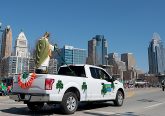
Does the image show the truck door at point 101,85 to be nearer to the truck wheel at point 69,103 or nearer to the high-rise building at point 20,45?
the truck wheel at point 69,103

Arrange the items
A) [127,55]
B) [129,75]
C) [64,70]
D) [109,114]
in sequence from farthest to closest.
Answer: [127,55]
[129,75]
[64,70]
[109,114]

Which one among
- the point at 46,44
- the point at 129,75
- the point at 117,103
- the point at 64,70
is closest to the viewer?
the point at 46,44

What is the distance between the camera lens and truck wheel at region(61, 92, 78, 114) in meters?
11.2

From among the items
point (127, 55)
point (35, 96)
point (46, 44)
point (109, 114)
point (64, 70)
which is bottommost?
Result: point (109, 114)

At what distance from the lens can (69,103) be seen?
11.5 metres

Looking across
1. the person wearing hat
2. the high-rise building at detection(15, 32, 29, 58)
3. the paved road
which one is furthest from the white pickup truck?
the high-rise building at detection(15, 32, 29, 58)

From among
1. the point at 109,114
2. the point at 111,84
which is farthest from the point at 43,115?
the point at 111,84

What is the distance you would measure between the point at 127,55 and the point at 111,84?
178 meters

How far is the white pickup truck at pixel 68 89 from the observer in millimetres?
10852

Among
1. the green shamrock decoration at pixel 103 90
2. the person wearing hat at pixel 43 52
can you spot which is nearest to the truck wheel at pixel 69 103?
the person wearing hat at pixel 43 52

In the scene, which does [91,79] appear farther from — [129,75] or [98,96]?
[129,75]

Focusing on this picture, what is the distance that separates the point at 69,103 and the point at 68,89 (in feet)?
1.74

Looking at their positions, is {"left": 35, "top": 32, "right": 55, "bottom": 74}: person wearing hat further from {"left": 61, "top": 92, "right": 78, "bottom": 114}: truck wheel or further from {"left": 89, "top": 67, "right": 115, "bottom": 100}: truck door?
{"left": 89, "top": 67, "right": 115, "bottom": 100}: truck door

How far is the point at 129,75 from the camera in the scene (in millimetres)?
144750
